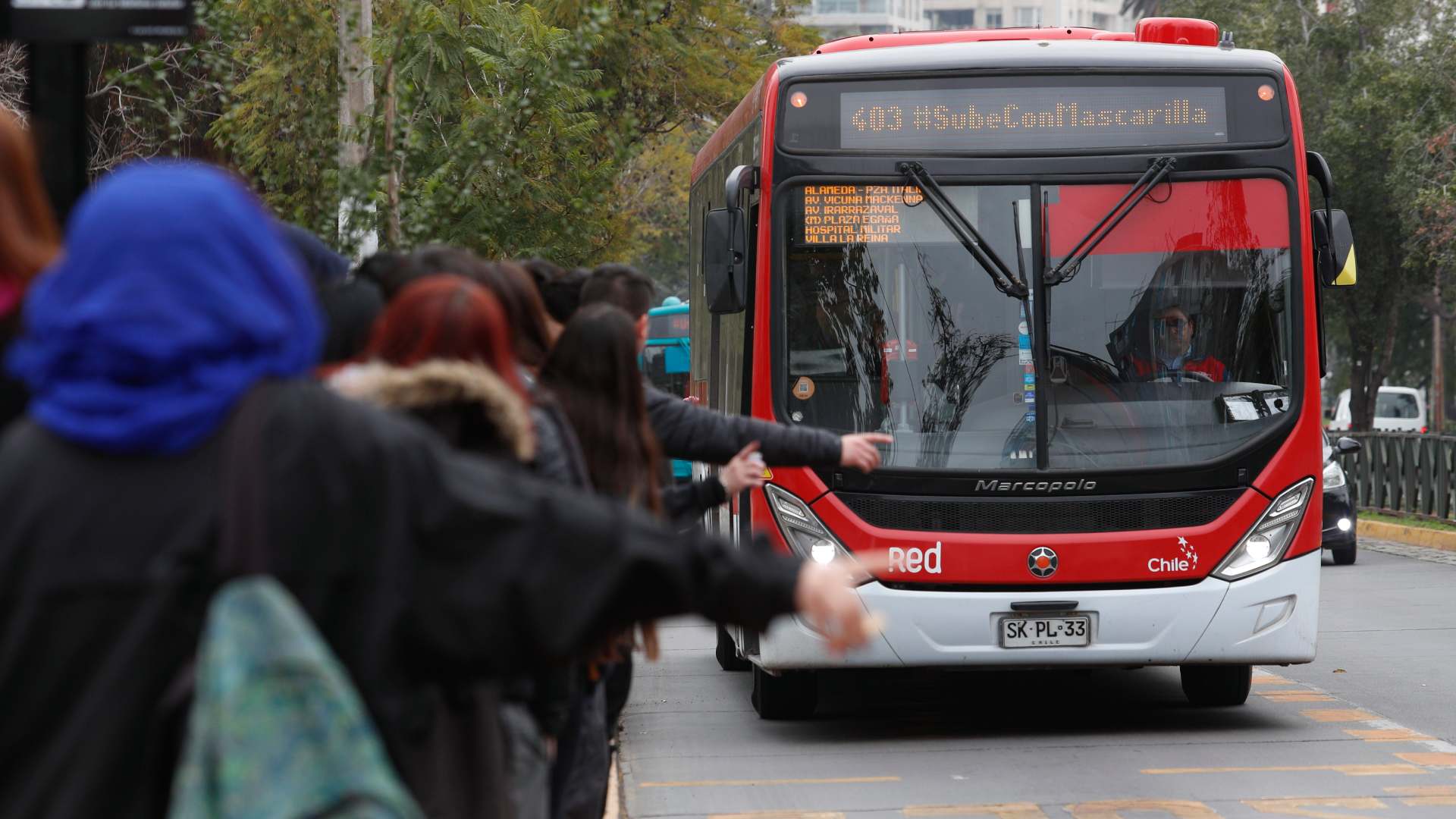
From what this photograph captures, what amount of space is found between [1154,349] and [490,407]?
5851 millimetres

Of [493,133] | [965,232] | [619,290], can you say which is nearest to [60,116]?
[619,290]

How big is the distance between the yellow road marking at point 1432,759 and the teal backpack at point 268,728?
261 inches

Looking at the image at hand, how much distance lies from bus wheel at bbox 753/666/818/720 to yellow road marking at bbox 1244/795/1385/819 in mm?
2627

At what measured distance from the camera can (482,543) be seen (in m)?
2.48

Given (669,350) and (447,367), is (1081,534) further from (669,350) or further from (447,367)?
(669,350)

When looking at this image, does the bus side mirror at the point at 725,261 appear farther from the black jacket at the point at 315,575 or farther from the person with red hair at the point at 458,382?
the black jacket at the point at 315,575

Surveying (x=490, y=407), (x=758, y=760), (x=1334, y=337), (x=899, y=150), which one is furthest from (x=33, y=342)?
(x=1334, y=337)

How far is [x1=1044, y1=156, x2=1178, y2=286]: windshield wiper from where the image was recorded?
8.63m

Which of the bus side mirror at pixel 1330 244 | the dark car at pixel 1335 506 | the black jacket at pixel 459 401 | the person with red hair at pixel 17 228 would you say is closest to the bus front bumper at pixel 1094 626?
the bus side mirror at pixel 1330 244

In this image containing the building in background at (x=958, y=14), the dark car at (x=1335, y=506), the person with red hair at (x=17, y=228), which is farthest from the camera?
the building in background at (x=958, y=14)

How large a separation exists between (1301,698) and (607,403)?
6411 mm

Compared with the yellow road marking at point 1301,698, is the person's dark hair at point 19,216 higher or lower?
higher

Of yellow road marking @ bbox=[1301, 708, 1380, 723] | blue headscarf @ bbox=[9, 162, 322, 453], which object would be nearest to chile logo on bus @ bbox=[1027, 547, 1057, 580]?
yellow road marking @ bbox=[1301, 708, 1380, 723]

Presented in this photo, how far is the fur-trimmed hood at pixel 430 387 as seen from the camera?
3.19m
